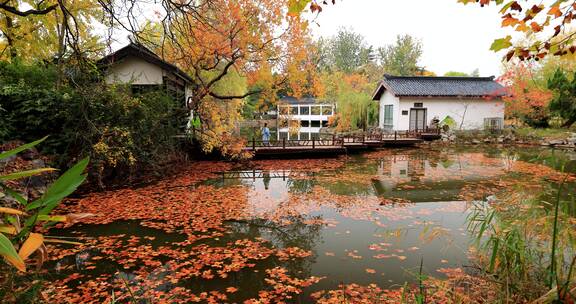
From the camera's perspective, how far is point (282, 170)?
1416cm

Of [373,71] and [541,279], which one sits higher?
[373,71]

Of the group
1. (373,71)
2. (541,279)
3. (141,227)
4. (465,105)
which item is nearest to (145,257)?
(141,227)

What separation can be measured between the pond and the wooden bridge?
5.13 m

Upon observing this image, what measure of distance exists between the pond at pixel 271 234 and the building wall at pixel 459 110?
48.2ft

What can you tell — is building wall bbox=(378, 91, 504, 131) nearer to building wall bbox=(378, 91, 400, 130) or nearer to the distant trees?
building wall bbox=(378, 91, 400, 130)

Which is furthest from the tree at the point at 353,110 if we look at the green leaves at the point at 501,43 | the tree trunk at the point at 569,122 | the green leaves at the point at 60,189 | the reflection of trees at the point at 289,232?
the green leaves at the point at 60,189

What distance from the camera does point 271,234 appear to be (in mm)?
6586

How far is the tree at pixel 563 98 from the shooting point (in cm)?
2167

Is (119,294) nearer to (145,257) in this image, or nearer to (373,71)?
(145,257)

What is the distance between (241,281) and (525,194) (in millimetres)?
8325

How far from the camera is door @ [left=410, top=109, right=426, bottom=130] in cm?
2683

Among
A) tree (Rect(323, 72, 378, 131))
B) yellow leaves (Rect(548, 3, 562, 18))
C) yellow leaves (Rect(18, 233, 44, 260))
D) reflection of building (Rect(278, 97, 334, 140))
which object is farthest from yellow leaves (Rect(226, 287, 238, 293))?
reflection of building (Rect(278, 97, 334, 140))

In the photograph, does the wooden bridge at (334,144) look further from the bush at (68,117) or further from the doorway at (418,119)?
the bush at (68,117)

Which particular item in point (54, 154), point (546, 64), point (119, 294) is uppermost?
point (546, 64)
